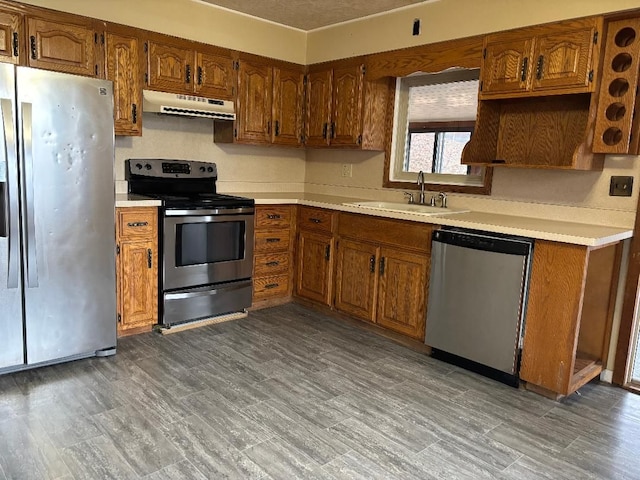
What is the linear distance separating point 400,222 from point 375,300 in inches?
25.1

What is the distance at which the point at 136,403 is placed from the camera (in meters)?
2.51

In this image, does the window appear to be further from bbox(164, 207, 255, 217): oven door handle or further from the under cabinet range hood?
the under cabinet range hood

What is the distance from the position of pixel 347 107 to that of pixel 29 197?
2555 millimetres

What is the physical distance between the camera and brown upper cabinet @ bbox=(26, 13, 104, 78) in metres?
3.11

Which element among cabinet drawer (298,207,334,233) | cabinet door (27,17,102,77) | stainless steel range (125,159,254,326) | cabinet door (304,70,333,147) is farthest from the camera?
cabinet door (304,70,333,147)

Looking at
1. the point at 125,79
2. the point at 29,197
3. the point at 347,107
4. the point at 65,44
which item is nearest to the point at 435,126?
the point at 347,107

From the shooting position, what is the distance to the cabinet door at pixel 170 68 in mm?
3625

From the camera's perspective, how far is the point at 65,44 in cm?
322

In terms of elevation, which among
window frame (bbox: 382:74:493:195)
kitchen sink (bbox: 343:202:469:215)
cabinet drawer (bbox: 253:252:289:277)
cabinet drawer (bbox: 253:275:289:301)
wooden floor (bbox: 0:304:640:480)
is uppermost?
window frame (bbox: 382:74:493:195)

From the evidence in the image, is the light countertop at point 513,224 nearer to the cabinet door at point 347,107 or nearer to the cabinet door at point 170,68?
the cabinet door at point 347,107

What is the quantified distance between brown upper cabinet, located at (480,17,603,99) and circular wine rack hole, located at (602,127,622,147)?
0.89 feet

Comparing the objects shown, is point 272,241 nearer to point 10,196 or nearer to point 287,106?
point 287,106

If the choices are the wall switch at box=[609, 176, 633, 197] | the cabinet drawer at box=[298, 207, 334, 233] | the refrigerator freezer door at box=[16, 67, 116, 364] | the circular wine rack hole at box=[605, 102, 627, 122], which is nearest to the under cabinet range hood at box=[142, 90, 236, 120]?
the refrigerator freezer door at box=[16, 67, 116, 364]

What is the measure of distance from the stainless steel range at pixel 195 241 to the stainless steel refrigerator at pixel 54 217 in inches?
21.7
